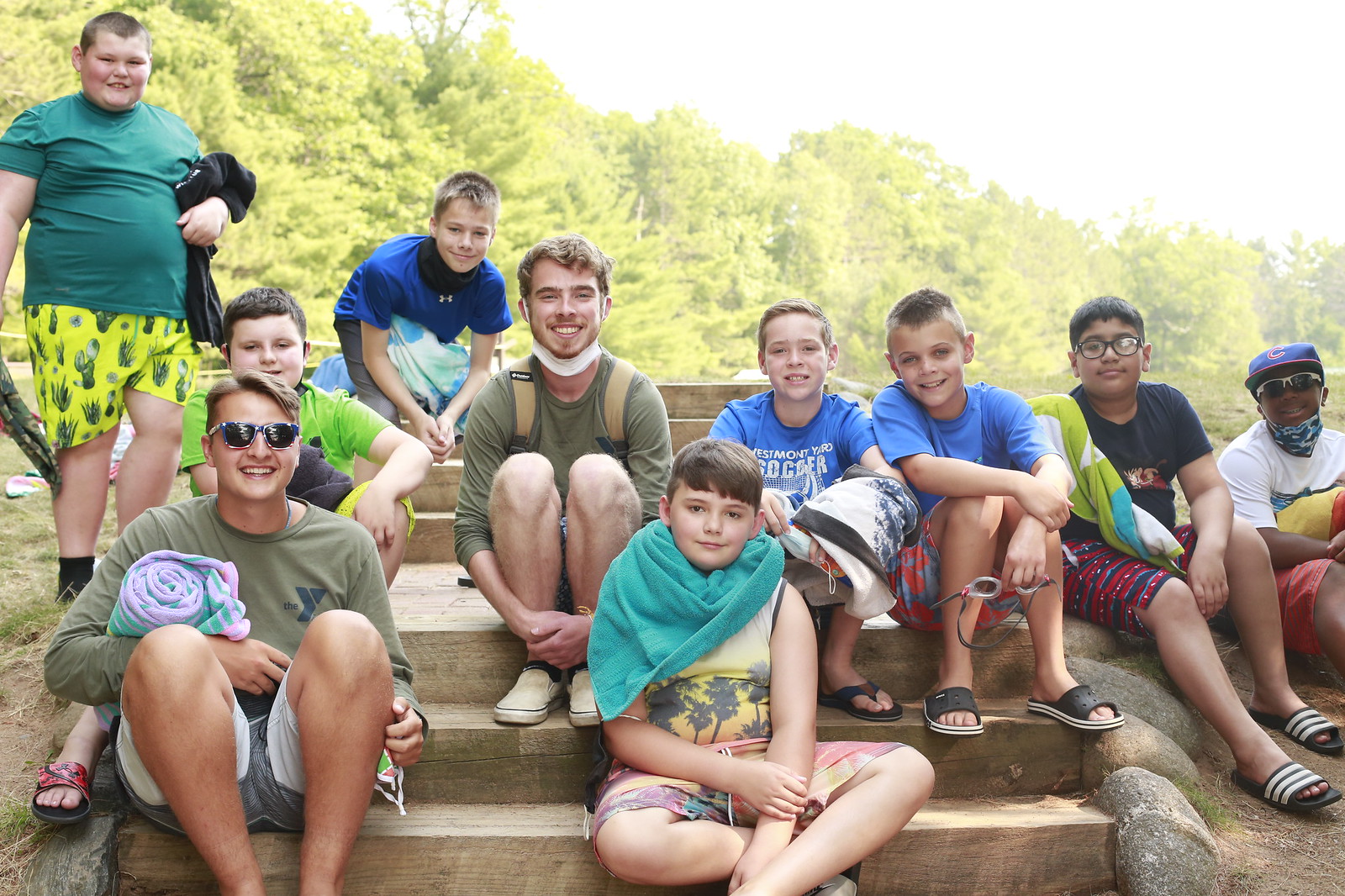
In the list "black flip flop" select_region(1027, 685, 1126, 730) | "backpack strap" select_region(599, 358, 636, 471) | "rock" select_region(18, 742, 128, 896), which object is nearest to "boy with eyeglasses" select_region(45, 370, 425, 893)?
"rock" select_region(18, 742, 128, 896)

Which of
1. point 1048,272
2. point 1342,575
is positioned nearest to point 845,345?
point 1048,272

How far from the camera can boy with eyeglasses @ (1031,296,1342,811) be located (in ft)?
8.20

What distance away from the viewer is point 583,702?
2.21 meters

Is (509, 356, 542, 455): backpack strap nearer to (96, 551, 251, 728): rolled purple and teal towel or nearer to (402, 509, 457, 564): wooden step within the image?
(96, 551, 251, 728): rolled purple and teal towel

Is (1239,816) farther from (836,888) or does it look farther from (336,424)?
(336,424)

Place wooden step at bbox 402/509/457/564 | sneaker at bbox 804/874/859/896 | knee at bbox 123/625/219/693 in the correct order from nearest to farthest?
knee at bbox 123/625/219/693 < sneaker at bbox 804/874/859/896 < wooden step at bbox 402/509/457/564

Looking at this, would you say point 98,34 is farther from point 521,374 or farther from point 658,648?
point 658,648

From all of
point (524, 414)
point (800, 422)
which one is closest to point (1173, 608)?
point (800, 422)

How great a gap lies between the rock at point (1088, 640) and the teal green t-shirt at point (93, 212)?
3011mm

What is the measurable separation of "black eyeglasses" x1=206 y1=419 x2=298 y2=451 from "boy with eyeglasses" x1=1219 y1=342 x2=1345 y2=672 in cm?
280

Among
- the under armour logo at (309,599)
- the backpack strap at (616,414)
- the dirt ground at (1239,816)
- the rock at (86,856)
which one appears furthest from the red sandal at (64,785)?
the backpack strap at (616,414)

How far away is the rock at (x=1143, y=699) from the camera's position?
2525mm

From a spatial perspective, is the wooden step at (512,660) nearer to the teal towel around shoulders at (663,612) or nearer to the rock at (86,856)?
the teal towel around shoulders at (663,612)

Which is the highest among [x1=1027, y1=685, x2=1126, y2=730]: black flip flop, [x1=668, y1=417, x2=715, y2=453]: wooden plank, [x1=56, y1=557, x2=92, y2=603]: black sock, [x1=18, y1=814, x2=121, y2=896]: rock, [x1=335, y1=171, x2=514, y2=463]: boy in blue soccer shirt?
[x1=335, y1=171, x2=514, y2=463]: boy in blue soccer shirt
